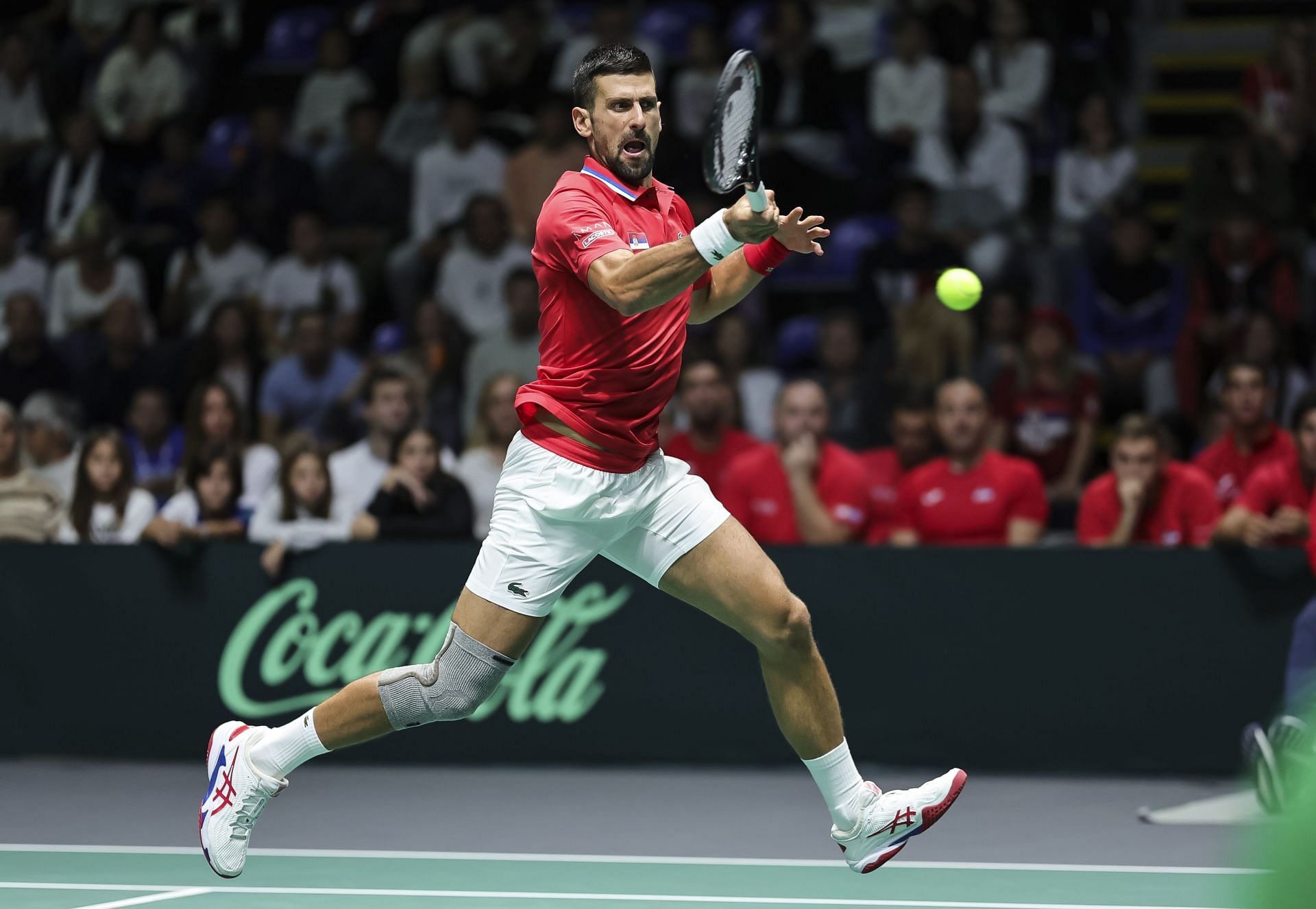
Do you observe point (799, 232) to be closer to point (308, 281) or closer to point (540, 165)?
point (540, 165)

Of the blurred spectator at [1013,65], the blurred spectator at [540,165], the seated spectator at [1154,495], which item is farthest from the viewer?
A: the blurred spectator at [1013,65]

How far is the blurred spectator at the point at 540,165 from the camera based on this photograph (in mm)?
12195

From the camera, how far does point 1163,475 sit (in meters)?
8.76

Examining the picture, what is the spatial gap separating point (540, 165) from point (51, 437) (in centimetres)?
335

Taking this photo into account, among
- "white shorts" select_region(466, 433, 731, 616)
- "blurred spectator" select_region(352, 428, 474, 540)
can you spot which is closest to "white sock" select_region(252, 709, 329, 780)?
"white shorts" select_region(466, 433, 731, 616)

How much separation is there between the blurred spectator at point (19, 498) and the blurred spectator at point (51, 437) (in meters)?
0.54

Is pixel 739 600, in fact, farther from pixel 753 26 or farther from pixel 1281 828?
pixel 753 26

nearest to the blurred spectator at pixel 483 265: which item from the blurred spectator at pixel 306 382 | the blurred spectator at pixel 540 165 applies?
the blurred spectator at pixel 540 165

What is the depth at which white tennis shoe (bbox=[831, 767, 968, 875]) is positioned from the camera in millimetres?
5285

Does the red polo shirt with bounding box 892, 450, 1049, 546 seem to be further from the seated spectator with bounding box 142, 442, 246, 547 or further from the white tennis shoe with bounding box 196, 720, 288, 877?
the white tennis shoe with bounding box 196, 720, 288, 877

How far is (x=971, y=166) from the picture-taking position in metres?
12.0

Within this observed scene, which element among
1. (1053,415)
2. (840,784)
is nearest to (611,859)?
(840,784)

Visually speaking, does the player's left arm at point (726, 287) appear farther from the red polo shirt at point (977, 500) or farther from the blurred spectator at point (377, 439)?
the blurred spectator at point (377, 439)

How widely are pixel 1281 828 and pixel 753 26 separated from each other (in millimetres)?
11616
